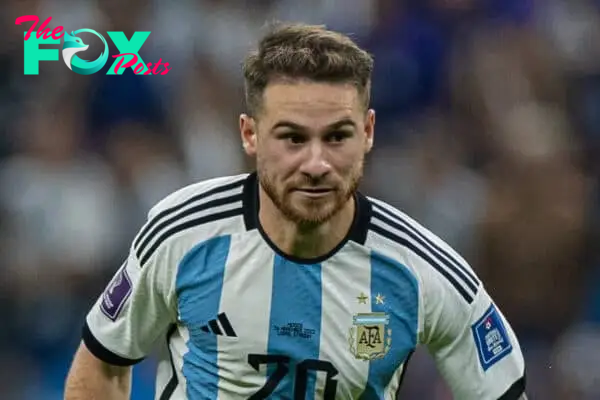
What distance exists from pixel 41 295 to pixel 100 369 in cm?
243

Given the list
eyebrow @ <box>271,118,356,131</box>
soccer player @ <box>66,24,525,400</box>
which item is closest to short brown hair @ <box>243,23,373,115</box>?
soccer player @ <box>66,24,525,400</box>

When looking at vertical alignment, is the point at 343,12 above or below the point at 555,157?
above

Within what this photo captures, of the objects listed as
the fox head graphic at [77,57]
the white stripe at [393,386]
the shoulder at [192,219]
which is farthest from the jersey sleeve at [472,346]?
the fox head graphic at [77,57]

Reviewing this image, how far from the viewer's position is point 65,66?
6230 mm

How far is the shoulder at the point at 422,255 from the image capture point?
3.09 metres

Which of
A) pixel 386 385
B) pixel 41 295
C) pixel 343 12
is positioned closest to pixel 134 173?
pixel 41 295

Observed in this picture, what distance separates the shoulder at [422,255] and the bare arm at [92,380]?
2.79 ft

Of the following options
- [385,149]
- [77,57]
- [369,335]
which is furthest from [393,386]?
[77,57]

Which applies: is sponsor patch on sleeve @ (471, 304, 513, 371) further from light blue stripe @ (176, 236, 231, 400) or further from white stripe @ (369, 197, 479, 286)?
light blue stripe @ (176, 236, 231, 400)

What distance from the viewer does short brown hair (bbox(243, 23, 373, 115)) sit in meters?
3.00

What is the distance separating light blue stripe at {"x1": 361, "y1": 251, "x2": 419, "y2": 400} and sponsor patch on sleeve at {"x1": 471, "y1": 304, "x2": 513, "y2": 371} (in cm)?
17

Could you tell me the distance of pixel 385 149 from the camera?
596cm

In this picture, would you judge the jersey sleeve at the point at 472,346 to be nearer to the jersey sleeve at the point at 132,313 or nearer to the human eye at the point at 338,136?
the human eye at the point at 338,136

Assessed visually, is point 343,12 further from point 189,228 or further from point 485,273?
point 189,228
